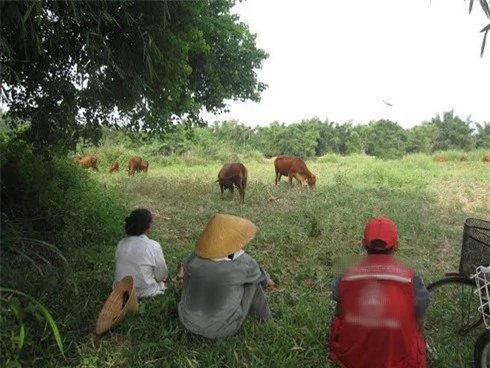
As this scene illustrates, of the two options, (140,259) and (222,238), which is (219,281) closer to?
(222,238)

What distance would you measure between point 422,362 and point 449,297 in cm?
147

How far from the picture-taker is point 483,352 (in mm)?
2650

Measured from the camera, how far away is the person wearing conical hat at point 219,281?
9.45 ft

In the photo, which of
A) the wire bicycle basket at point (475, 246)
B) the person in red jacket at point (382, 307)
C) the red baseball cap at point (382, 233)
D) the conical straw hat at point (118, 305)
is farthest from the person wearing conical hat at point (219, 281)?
the wire bicycle basket at point (475, 246)

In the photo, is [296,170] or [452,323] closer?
[452,323]

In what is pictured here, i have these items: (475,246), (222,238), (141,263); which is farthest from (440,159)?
(222,238)

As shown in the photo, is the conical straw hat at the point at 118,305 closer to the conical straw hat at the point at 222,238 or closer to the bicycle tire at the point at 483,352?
the conical straw hat at the point at 222,238

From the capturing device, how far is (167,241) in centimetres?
582

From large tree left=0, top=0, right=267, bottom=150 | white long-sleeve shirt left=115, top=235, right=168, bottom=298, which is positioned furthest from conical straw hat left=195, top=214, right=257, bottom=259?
large tree left=0, top=0, right=267, bottom=150

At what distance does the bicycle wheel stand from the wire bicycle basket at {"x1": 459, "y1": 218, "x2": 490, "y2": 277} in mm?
188

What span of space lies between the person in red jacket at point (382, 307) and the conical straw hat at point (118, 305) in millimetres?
1542

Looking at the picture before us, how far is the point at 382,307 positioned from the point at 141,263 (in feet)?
6.26

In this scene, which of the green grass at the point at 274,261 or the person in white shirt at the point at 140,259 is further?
the person in white shirt at the point at 140,259

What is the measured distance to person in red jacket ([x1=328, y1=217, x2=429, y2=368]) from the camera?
2348mm
